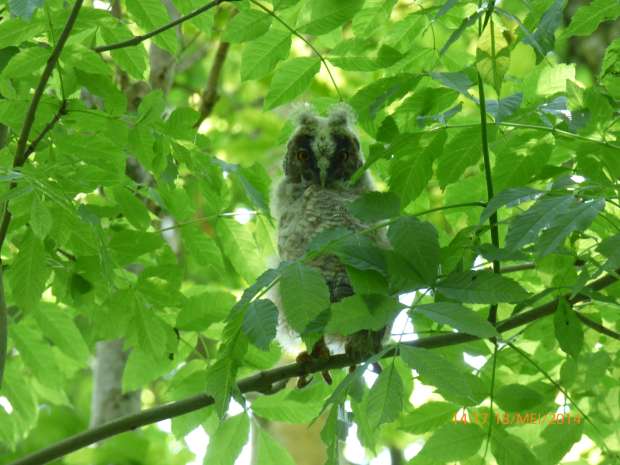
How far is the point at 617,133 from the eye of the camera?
78.9 inches

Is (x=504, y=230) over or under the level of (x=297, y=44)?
over

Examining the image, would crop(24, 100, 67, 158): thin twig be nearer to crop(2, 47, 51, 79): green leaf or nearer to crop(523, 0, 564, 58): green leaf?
crop(2, 47, 51, 79): green leaf

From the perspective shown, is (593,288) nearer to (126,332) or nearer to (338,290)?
(338,290)

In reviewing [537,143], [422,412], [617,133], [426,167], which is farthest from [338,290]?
[617,133]

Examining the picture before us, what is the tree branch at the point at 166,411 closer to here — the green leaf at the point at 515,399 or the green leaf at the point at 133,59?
the green leaf at the point at 515,399

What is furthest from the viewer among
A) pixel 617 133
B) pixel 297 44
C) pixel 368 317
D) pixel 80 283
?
pixel 297 44

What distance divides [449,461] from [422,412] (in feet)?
0.61

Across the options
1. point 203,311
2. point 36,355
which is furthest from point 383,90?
point 36,355

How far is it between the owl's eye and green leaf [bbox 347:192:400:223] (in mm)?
1332

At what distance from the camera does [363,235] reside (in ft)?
6.97

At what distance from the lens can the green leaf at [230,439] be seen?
243 cm

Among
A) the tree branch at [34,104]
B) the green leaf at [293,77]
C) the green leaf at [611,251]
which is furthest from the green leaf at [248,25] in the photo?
the green leaf at [611,251]

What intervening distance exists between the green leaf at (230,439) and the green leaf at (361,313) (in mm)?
847

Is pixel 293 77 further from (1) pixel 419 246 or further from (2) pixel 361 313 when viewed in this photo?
(2) pixel 361 313
